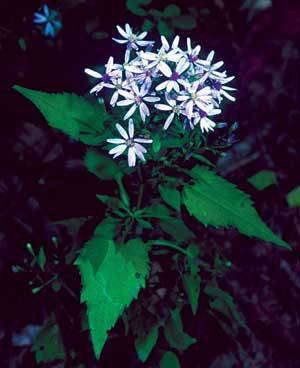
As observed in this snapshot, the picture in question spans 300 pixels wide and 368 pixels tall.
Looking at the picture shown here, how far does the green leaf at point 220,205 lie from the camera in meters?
2.71

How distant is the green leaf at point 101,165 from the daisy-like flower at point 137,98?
560mm

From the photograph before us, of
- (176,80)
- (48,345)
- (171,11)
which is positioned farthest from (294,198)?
(48,345)

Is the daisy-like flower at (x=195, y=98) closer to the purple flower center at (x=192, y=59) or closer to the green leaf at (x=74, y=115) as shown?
the purple flower center at (x=192, y=59)

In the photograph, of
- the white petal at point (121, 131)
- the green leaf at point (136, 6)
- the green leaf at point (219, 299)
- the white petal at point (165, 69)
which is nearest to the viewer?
the white petal at point (165, 69)

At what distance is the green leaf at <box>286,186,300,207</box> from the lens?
177 inches

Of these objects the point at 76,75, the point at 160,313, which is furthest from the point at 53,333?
the point at 76,75

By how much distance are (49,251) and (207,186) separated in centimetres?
174

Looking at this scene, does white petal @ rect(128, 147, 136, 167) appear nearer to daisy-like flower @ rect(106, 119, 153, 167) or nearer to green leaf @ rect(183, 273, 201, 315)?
daisy-like flower @ rect(106, 119, 153, 167)

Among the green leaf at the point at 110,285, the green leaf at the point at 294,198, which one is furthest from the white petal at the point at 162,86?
the green leaf at the point at 294,198

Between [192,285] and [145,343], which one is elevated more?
[192,285]

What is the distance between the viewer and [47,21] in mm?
4305

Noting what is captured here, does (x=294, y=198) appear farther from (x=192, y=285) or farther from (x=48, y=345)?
(x=48, y=345)

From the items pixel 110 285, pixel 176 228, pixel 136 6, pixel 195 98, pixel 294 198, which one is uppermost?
pixel 136 6

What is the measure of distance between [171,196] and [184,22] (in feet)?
7.36
